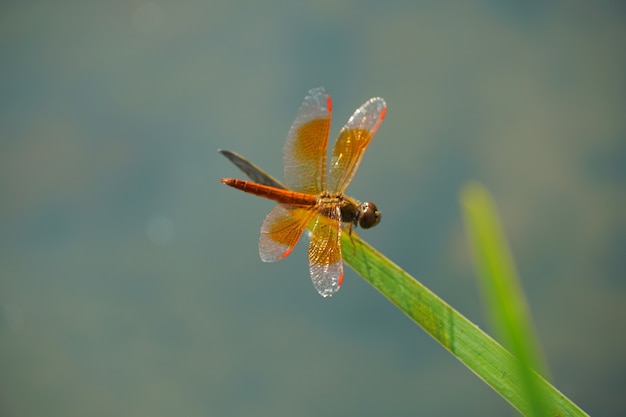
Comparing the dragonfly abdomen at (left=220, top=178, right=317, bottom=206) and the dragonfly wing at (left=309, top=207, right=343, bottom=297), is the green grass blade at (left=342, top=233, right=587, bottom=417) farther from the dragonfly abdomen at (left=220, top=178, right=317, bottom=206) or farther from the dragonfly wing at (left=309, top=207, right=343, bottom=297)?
the dragonfly abdomen at (left=220, top=178, right=317, bottom=206)

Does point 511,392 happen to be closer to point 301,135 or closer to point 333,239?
point 333,239

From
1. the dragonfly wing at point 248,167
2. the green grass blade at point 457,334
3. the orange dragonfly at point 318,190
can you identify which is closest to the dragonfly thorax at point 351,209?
the orange dragonfly at point 318,190

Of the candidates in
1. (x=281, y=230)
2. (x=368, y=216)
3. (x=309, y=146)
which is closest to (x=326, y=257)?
(x=281, y=230)

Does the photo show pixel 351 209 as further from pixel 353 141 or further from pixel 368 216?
pixel 353 141

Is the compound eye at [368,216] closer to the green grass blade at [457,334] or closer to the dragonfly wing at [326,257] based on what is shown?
the dragonfly wing at [326,257]

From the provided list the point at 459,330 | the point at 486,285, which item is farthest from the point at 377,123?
the point at 486,285

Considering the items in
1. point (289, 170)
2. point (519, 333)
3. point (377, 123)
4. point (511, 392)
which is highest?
point (519, 333)

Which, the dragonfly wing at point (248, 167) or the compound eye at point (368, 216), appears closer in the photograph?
the dragonfly wing at point (248, 167)
